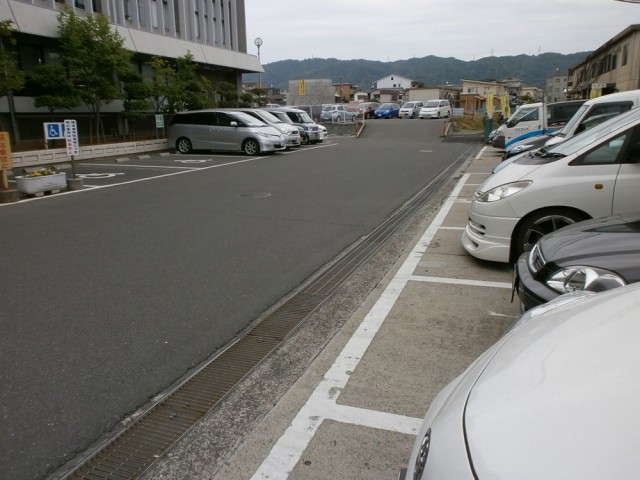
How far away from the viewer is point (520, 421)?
1.47 m

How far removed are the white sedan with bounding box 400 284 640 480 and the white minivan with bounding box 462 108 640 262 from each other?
3.56 m

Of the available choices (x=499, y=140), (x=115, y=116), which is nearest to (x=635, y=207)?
(x=499, y=140)

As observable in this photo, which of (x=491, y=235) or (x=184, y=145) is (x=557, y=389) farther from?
(x=184, y=145)

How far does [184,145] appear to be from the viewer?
71.5 ft

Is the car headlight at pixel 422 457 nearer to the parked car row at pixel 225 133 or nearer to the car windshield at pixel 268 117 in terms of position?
the parked car row at pixel 225 133

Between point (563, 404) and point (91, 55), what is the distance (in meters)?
21.3

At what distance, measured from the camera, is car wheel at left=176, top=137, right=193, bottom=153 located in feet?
71.0

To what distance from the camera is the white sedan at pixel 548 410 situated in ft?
4.21

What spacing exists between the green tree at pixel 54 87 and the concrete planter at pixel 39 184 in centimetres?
802

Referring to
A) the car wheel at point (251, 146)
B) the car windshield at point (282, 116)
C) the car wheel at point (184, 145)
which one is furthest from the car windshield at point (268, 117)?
the car wheel at point (184, 145)

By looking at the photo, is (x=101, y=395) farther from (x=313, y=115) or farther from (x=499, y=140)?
(x=313, y=115)

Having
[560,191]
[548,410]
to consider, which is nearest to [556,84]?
[560,191]

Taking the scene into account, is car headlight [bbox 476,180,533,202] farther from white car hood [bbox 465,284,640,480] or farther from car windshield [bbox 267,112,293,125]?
car windshield [bbox 267,112,293,125]

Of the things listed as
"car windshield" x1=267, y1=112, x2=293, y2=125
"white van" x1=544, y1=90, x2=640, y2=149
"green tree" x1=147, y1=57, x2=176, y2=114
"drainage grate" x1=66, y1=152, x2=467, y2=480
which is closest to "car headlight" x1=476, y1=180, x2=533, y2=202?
"drainage grate" x1=66, y1=152, x2=467, y2=480
